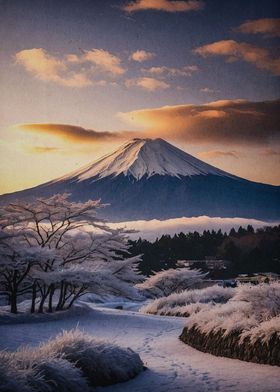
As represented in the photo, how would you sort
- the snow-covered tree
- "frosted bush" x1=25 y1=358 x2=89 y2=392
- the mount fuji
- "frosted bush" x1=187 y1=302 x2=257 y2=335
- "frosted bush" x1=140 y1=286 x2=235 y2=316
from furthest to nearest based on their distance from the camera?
the mount fuji
the snow-covered tree
"frosted bush" x1=140 y1=286 x2=235 y2=316
"frosted bush" x1=187 y1=302 x2=257 y2=335
"frosted bush" x1=25 y1=358 x2=89 y2=392

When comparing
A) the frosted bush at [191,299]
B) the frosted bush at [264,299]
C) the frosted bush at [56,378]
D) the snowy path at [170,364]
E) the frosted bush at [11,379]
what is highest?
the frosted bush at [264,299]

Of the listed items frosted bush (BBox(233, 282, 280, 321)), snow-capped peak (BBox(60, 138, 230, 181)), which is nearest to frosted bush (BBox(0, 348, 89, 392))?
frosted bush (BBox(233, 282, 280, 321))

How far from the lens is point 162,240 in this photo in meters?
57.5

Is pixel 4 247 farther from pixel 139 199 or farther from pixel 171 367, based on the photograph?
pixel 139 199

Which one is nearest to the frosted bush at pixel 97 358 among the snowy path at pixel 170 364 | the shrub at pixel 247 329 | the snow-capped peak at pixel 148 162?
the snowy path at pixel 170 364

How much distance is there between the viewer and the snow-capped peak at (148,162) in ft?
491

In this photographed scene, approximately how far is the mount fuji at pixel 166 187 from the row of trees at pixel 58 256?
115623 mm

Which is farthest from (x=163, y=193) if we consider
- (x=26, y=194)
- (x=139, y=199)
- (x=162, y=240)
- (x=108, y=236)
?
(x=108, y=236)

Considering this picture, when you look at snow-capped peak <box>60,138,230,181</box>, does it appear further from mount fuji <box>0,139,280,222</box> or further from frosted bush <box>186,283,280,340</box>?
frosted bush <box>186,283,280,340</box>

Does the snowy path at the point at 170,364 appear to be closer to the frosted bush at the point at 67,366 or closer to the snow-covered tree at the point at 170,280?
the frosted bush at the point at 67,366

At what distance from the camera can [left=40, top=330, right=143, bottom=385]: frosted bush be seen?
628 cm

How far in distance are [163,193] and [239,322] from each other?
14605 centimetres

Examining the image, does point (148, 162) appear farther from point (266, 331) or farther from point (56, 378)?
point (56, 378)

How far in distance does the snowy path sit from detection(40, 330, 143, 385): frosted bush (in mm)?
161
